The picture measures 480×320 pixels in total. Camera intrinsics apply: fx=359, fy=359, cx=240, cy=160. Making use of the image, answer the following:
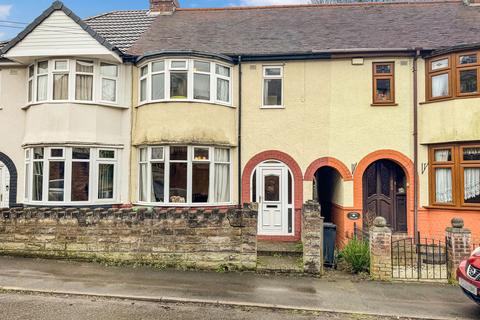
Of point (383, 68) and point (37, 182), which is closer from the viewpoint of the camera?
point (37, 182)

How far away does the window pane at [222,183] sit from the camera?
11.9 m

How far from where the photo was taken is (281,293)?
22.1 feet

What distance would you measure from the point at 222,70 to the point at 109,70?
386 cm

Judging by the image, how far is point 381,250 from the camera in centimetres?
775

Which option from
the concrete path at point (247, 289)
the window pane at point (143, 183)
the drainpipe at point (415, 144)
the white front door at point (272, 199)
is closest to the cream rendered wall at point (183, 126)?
the window pane at point (143, 183)

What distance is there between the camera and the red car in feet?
18.6

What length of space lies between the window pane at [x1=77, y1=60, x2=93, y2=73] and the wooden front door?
32.3 feet

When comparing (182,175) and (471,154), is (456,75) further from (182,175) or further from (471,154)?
(182,175)

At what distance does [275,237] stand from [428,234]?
4.79 meters

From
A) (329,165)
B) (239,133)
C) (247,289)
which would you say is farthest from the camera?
(239,133)

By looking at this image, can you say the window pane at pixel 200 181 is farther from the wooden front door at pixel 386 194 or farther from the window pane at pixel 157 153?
the wooden front door at pixel 386 194

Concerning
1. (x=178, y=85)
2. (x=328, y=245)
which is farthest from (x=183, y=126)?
(x=328, y=245)

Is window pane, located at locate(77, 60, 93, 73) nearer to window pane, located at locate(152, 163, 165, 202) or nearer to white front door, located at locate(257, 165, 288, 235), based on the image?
window pane, located at locate(152, 163, 165, 202)

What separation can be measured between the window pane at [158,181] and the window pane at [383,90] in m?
7.45
